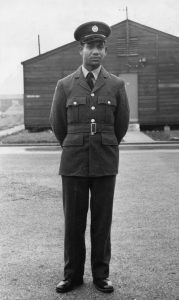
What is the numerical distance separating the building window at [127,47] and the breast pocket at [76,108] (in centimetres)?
2417

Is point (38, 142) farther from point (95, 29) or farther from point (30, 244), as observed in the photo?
point (95, 29)

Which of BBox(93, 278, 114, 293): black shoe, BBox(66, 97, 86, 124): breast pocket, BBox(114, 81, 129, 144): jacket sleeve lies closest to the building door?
BBox(114, 81, 129, 144): jacket sleeve

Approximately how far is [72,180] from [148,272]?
1170mm

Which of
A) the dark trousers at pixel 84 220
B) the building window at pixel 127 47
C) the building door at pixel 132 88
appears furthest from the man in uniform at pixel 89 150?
the building window at pixel 127 47

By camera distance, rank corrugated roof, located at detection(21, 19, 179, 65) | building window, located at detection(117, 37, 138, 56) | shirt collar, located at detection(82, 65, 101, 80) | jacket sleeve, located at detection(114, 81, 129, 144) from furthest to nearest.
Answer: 1. building window, located at detection(117, 37, 138, 56)
2. corrugated roof, located at detection(21, 19, 179, 65)
3. jacket sleeve, located at detection(114, 81, 129, 144)
4. shirt collar, located at detection(82, 65, 101, 80)

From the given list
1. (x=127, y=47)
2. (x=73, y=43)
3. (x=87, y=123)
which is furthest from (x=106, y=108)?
(x=73, y=43)

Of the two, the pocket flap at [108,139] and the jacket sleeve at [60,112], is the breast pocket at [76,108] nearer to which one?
the jacket sleeve at [60,112]

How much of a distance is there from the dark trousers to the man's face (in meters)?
0.90

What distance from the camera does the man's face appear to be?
448cm

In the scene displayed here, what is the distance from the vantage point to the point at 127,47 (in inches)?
1116

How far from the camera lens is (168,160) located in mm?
15055

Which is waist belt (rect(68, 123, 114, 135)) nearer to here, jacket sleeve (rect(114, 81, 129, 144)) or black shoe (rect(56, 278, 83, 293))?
jacket sleeve (rect(114, 81, 129, 144))

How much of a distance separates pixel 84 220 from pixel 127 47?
80.1 feet

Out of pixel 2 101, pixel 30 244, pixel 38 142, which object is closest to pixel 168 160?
pixel 38 142
